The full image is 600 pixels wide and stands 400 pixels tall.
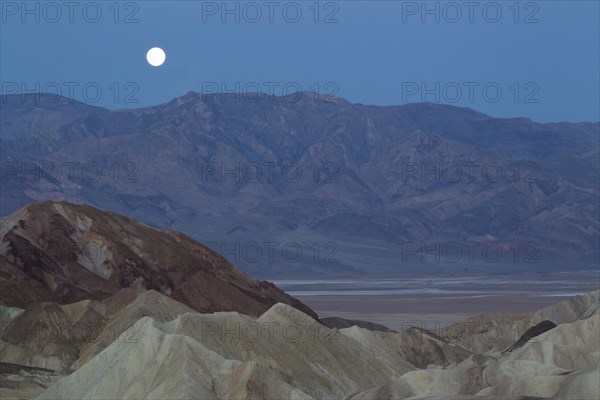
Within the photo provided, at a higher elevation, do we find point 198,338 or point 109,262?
point 198,338

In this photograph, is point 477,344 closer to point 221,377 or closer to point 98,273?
point 98,273

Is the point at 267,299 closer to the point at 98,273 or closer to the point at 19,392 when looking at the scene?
the point at 98,273

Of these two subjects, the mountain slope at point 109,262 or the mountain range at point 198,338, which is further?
the mountain slope at point 109,262

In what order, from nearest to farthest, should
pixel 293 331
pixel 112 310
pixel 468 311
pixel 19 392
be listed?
1. pixel 19 392
2. pixel 293 331
3. pixel 112 310
4. pixel 468 311

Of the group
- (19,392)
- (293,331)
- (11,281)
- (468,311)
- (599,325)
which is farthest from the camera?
(468,311)

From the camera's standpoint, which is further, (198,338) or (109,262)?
(109,262)

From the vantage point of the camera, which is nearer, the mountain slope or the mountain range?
the mountain range

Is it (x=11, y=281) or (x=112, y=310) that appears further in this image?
(x=11, y=281)

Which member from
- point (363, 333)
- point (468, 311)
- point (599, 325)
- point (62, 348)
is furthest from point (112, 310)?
point (468, 311)

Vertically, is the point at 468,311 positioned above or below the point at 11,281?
below

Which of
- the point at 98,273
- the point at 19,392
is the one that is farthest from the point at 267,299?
the point at 19,392
